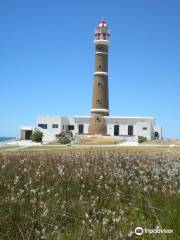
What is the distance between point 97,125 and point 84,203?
70.2 m

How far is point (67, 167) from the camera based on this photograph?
11.5 m

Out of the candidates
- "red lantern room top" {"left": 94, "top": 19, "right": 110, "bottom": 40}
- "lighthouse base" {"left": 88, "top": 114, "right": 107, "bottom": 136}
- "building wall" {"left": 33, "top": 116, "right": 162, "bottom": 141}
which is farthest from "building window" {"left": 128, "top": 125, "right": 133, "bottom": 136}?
"red lantern room top" {"left": 94, "top": 19, "right": 110, "bottom": 40}

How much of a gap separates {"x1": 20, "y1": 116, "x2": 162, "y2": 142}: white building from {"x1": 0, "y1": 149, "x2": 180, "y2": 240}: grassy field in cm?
6855

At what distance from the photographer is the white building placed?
83.1 m

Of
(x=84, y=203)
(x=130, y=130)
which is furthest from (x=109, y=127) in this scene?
(x=84, y=203)

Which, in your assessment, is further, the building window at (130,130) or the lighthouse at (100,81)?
the building window at (130,130)

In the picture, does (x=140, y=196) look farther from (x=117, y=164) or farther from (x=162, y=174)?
(x=117, y=164)

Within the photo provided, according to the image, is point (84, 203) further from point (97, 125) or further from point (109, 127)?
point (109, 127)

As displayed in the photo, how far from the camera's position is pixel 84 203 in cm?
753

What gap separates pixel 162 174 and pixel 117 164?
1779mm

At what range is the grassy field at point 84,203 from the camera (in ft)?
19.9

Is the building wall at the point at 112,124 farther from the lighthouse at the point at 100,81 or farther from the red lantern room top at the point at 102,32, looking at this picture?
the red lantern room top at the point at 102,32

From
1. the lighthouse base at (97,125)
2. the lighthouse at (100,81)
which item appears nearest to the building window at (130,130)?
the lighthouse base at (97,125)

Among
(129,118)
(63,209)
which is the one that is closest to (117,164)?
(63,209)
